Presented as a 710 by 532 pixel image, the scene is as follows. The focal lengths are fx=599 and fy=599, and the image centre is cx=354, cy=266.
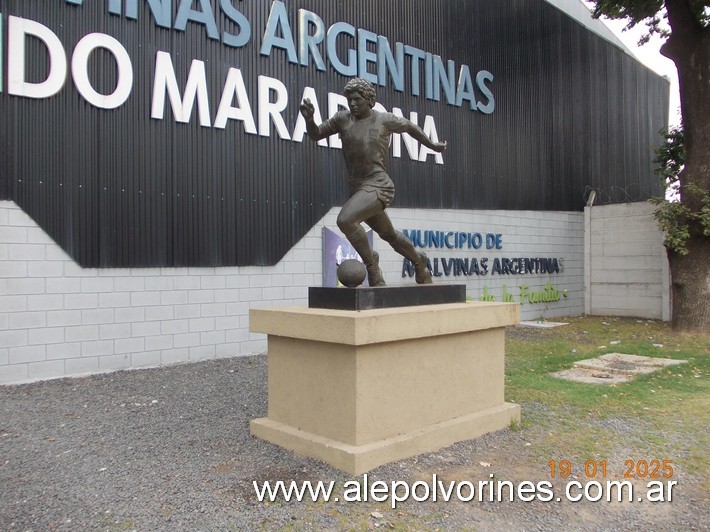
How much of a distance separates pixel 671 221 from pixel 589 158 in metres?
5.09

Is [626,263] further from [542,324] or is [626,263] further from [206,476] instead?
[206,476]

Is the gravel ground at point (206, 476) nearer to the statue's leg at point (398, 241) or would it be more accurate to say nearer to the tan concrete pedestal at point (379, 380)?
the tan concrete pedestal at point (379, 380)

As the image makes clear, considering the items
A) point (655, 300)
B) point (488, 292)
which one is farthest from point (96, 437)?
point (655, 300)

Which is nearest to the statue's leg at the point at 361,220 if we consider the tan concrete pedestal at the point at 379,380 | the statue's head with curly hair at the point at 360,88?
the tan concrete pedestal at the point at 379,380

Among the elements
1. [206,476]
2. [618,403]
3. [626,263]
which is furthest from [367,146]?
[626,263]

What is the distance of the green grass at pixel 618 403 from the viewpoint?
461 cm

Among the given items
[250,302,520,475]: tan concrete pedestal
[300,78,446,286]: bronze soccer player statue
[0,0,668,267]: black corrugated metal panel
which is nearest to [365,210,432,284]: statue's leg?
[300,78,446,286]: bronze soccer player statue

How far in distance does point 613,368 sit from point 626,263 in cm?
790

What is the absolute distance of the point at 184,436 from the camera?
490cm

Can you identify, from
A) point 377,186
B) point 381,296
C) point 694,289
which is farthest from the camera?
point 694,289

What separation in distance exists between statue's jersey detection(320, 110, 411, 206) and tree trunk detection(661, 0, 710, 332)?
28.8 feet

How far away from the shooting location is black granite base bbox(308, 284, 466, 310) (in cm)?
441

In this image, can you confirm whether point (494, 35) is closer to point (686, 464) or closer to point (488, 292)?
point (488, 292)

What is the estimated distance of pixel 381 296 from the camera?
4539 millimetres
